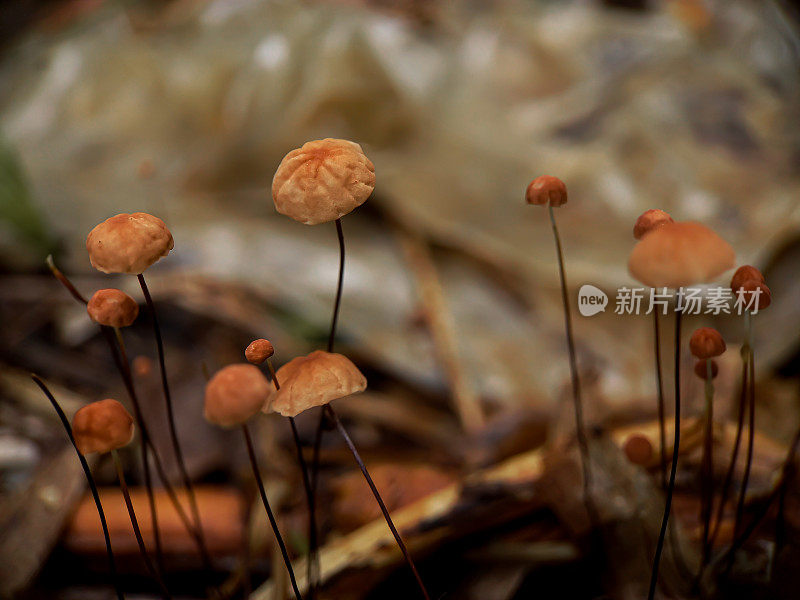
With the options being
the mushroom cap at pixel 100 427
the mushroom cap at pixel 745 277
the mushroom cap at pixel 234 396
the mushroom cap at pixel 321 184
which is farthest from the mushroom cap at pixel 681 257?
the mushroom cap at pixel 100 427

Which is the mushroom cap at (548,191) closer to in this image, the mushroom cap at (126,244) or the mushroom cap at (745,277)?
the mushroom cap at (745,277)

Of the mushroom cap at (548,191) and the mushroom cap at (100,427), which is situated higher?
the mushroom cap at (548,191)

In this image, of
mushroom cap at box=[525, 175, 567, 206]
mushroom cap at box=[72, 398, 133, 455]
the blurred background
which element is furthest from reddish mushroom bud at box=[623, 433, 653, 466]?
mushroom cap at box=[72, 398, 133, 455]

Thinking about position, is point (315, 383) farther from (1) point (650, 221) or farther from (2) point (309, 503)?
(1) point (650, 221)

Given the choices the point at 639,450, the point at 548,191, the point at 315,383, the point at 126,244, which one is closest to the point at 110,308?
the point at 126,244

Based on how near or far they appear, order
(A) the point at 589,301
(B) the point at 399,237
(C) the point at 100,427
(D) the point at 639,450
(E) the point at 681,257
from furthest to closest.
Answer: (B) the point at 399,237 → (A) the point at 589,301 → (D) the point at 639,450 → (C) the point at 100,427 → (E) the point at 681,257

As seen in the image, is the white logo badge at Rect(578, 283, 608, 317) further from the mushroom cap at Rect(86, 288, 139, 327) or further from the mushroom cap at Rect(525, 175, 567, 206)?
the mushroom cap at Rect(86, 288, 139, 327)
